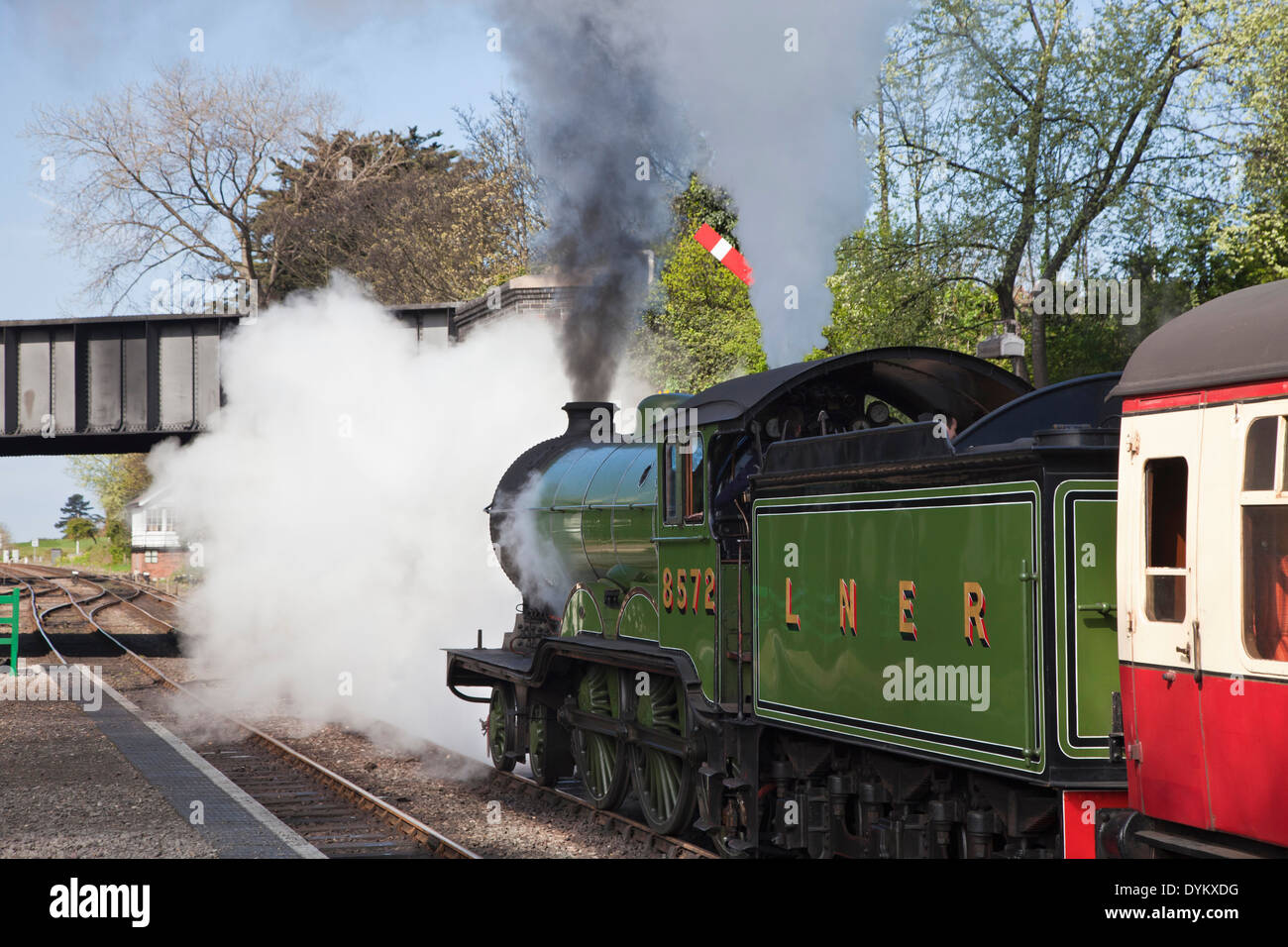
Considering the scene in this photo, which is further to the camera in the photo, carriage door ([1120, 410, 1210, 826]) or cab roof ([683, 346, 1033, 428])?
cab roof ([683, 346, 1033, 428])

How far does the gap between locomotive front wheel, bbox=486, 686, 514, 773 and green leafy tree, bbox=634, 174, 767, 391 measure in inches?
788

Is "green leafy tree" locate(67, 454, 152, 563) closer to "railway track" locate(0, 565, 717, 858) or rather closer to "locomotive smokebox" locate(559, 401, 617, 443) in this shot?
"railway track" locate(0, 565, 717, 858)

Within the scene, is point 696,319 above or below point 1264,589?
above

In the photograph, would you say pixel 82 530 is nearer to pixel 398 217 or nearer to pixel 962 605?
pixel 398 217

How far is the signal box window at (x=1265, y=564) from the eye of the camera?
15.5 ft

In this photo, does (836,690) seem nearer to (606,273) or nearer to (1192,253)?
(606,273)

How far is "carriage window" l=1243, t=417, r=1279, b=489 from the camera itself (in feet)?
15.6

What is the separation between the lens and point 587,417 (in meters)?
12.4

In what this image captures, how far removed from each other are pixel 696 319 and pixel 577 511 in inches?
937

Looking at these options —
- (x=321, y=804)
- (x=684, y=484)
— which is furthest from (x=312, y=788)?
(x=684, y=484)

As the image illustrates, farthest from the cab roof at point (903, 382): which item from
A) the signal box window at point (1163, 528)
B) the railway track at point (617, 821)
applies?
the railway track at point (617, 821)

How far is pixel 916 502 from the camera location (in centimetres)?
621

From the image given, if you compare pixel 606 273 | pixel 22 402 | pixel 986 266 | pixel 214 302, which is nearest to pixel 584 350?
pixel 606 273

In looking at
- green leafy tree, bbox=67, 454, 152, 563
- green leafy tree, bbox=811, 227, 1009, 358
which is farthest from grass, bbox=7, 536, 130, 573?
green leafy tree, bbox=811, 227, 1009, 358
